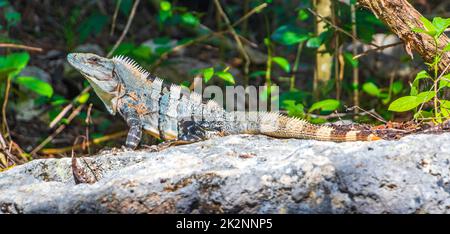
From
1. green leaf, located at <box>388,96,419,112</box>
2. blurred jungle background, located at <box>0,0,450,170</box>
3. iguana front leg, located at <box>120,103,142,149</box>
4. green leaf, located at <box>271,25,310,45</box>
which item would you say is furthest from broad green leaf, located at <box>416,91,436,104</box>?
green leaf, located at <box>271,25,310,45</box>

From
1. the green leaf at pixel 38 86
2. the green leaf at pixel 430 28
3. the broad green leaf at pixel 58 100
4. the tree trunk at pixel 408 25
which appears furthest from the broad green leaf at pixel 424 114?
the broad green leaf at pixel 58 100

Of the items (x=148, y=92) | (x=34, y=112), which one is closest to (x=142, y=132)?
(x=148, y=92)

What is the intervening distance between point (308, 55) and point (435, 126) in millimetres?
6280

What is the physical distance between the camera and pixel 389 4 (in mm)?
5020

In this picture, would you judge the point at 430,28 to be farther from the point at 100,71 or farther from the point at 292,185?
the point at 100,71

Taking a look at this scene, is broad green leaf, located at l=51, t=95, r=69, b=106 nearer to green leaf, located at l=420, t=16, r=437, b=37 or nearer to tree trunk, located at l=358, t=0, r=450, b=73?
tree trunk, located at l=358, t=0, r=450, b=73

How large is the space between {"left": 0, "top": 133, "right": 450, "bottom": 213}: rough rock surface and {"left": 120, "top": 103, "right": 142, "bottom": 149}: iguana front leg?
1445 mm

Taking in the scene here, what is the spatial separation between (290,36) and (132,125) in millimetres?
2490

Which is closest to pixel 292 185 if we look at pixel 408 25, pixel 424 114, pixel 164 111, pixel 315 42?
pixel 424 114

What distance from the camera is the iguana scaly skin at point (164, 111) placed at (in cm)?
487

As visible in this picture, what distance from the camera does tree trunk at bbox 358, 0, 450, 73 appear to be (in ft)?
16.3

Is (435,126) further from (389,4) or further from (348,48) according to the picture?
(348,48)

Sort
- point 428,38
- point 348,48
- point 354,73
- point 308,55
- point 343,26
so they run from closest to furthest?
point 428,38 → point 343,26 → point 354,73 → point 348,48 → point 308,55

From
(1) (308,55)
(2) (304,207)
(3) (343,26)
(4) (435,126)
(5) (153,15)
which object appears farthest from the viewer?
(5) (153,15)
